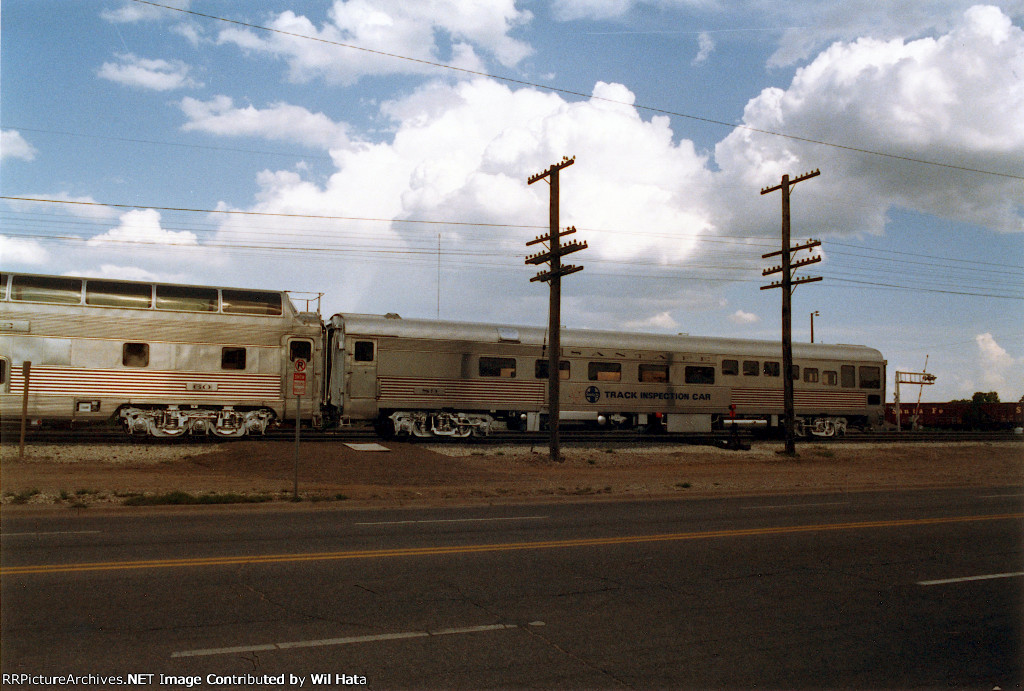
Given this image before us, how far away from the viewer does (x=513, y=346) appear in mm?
27062

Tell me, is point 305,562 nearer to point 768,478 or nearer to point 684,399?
point 768,478

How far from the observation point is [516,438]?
2808 centimetres

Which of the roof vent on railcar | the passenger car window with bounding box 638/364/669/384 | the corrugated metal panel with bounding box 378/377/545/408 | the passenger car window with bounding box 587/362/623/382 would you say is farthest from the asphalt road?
the passenger car window with bounding box 638/364/669/384

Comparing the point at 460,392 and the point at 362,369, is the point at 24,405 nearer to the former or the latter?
the point at 362,369

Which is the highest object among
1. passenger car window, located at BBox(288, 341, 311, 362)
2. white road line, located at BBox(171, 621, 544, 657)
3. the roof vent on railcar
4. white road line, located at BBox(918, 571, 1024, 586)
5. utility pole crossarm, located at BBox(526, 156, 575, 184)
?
utility pole crossarm, located at BBox(526, 156, 575, 184)

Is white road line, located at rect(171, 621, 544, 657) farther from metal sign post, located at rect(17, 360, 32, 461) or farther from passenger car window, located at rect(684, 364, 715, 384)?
passenger car window, located at rect(684, 364, 715, 384)

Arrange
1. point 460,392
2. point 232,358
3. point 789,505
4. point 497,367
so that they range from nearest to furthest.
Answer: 1. point 789,505
2. point 232,358
3. point 460,392
4. point 497,367

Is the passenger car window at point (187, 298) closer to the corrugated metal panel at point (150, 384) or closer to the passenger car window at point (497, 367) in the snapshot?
the corrugated metal panel at point (150, 384)

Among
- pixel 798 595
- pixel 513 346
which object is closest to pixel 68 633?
pixel 798 595

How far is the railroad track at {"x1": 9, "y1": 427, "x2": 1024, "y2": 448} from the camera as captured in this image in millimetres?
21844

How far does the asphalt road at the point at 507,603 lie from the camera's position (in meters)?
5.23

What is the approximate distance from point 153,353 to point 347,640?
18963 millimetres

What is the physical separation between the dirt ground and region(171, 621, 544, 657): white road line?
8.60m

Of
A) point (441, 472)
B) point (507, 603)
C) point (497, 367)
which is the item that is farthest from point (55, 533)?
point (497, 367)
